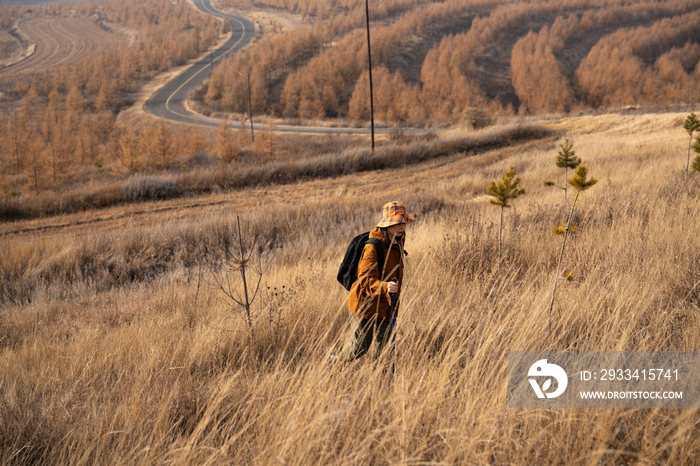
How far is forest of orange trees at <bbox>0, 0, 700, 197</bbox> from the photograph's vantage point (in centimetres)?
3164

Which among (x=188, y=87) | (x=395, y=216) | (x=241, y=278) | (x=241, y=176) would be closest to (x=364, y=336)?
(x=395, y=216)

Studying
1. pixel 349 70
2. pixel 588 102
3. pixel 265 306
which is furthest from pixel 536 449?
pixel 588 102

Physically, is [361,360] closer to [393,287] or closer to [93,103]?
[393,287]

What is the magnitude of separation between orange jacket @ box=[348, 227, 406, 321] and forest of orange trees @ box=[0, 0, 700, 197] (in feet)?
72.1

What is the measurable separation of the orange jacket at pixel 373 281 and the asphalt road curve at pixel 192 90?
95.0 ft

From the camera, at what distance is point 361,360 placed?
8.82ft

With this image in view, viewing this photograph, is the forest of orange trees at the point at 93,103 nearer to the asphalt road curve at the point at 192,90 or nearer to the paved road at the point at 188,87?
the paved road at the point at 188,87

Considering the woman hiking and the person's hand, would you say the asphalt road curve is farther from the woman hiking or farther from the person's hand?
the person's hand

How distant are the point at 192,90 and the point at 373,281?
6486cm

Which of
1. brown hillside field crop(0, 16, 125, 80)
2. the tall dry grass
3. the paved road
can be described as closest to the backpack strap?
the tall dry grass

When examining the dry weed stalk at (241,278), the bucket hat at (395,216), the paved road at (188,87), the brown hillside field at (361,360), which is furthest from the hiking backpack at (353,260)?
the paved road at (188,87)

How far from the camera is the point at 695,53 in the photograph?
251 feet

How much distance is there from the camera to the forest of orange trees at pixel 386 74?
31641 mm

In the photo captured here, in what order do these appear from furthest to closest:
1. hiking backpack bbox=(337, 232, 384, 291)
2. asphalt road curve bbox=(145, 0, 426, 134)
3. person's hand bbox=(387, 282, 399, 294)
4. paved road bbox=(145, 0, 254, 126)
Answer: paved road bbox=(145, 0, 254, 126)
asphalt road curve bbox=(145, 0, 426, 134)
hiking backpack bbox=(337, 232, 384, 291)
person's hand bbox=(387, 282, 399, 294)
